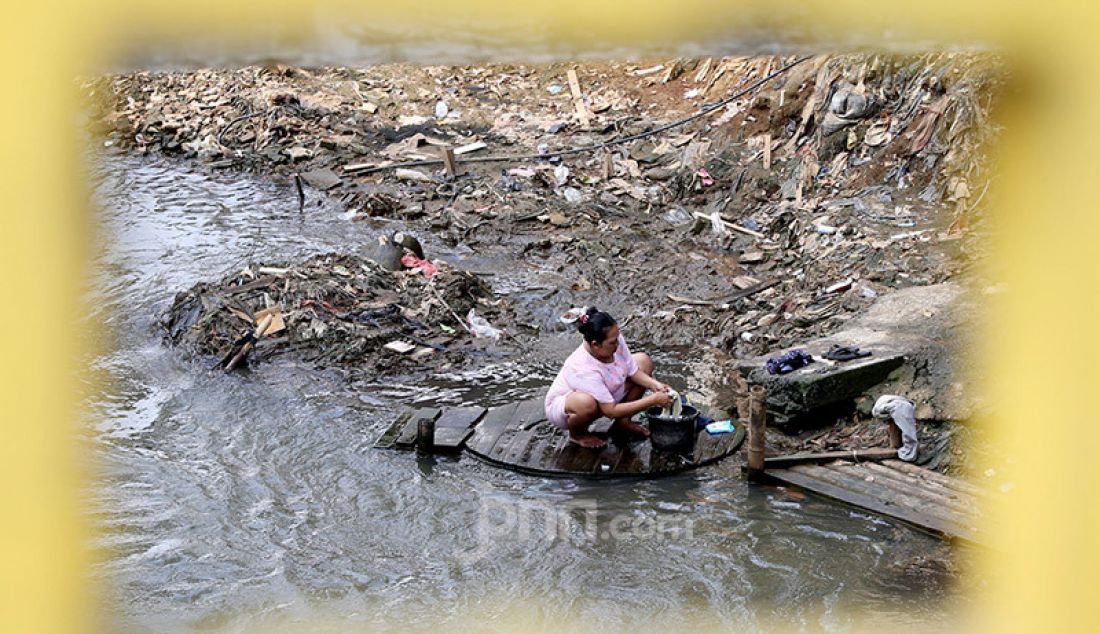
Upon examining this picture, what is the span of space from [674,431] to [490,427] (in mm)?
1708

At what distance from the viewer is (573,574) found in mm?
6129

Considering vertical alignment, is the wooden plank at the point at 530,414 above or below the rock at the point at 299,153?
below

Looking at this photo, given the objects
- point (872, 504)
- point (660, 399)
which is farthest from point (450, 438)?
point (872, 504)

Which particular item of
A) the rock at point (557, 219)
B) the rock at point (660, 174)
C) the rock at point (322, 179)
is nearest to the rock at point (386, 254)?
the rock at point (557, 219)

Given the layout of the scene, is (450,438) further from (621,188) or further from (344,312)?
(621,188)

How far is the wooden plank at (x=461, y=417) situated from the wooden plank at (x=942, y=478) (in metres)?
3.43

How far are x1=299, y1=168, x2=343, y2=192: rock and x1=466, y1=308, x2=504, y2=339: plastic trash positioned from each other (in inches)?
271

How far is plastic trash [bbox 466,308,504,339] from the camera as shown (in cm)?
1086

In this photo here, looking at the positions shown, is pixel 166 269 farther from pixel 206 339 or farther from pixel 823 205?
pixel 823 205

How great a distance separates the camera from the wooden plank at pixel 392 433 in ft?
27.3

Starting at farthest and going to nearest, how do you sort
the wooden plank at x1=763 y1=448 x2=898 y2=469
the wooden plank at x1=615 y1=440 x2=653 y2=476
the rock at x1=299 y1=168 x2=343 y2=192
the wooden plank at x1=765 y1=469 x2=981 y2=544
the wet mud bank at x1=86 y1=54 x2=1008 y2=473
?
1. the rock at x1=299 y1=168 x2=343 y2=192
2. the wet mud bank at x1=86 y1=54 x2=1008 y2=473
3. the wooden plank at x1=615 y1=440 x2=653 y2=476
4. the wooden plank at x1=763 y1=448 x2=898 y2=469
5. the wooden plank at x1=765 y1=469 x2=981 y2=544

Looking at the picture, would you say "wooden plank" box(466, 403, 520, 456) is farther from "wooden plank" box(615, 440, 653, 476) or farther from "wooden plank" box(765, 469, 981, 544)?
"wooden plank" box(765, 469, 981, 544)

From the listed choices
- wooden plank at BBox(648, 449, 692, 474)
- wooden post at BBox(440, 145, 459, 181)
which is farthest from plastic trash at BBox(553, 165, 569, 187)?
wooden plank at BBox(648, 449, 692, 474)

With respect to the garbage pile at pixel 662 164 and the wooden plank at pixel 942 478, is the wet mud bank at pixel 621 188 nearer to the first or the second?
the garbage pile at pixel 662 164
